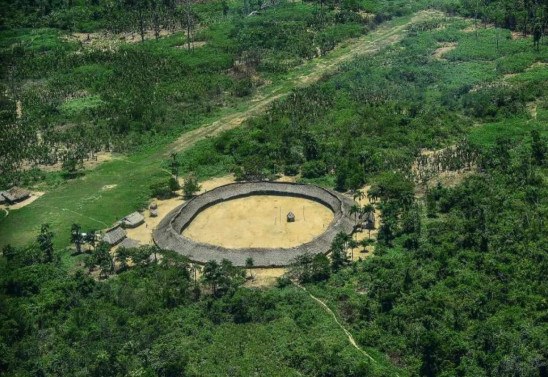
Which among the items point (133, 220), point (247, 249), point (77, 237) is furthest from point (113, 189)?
point (247, 249)

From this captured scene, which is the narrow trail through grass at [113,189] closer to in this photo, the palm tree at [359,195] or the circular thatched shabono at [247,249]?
the circular thatched shabono at [247,249]

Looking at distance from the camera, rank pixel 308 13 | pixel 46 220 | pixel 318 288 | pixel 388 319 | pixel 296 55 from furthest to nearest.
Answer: pixel 308 13, pixel 296 55, pixel 46 220, pixel 318 288, pixel 388 319

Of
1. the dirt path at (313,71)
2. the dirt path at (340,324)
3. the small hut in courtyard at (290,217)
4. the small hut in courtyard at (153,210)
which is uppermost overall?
the dirt path at (313,71)

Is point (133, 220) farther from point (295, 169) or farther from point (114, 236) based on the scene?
point (295, 169)

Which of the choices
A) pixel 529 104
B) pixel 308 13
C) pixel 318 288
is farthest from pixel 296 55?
pixel 318 288

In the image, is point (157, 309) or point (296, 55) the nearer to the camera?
point (157, 309)

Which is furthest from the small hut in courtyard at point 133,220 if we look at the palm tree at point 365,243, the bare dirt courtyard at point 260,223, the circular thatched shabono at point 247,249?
the palm tree at point 365,243

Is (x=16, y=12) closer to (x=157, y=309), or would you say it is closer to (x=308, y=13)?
(x=308, y=13)

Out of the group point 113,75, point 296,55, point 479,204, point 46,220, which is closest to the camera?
point 479,204
